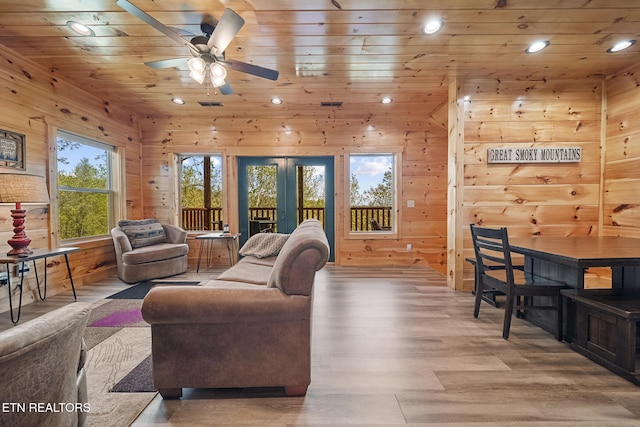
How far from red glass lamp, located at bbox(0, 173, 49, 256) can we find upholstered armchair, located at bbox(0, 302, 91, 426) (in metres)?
2.27

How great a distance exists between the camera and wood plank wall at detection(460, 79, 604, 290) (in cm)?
374

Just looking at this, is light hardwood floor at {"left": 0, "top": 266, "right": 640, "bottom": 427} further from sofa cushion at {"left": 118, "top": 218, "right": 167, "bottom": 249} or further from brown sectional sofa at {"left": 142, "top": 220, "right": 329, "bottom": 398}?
sofa cushion at {"left": 118, "top": 218, "right": 167, "bottom": 249}

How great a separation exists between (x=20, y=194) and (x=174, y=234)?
2.49 meters

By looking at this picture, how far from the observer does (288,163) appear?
17.9 ft

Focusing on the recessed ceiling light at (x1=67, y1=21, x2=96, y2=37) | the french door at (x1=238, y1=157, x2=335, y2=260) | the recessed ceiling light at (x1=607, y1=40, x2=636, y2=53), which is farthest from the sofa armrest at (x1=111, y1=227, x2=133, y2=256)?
the recessed ceiling light at (x1=607, y1=40, x2=636, y2=53)

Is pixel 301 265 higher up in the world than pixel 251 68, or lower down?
lower down

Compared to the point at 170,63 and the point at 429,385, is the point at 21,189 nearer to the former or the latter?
the point at 170,63

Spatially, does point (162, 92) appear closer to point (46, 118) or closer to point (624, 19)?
point (46, 118)

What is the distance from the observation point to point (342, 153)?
17.6ft

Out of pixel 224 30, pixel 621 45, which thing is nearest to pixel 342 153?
pixel 224 30

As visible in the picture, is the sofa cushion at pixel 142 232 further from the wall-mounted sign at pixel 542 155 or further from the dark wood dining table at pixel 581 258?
the wall-mounted sign at pixel 542 155

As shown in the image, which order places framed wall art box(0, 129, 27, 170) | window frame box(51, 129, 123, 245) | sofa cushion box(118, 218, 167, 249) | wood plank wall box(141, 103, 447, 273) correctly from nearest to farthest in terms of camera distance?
framed wall art box(0, 129, 27, 170) → window frame box(51, 129, 123, 245) → sofa cushion box(118, 218, 167, 249) → wood plank wall box(141, 103, 447, 273)

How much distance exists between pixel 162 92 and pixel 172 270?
2.67 meters

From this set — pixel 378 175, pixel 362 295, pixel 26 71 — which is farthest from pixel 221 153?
pixel 362 295
